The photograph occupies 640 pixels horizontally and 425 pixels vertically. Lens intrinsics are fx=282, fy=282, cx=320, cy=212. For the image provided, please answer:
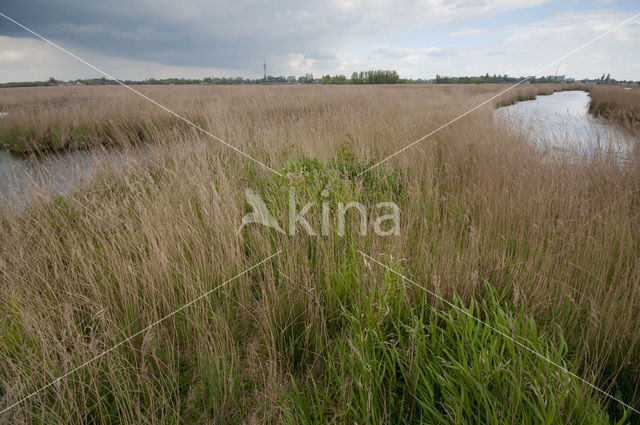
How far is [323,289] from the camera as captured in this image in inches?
83.4

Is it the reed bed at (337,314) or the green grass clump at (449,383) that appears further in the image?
the reed bed at (337,314)

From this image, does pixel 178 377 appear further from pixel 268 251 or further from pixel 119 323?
pixel 268 251

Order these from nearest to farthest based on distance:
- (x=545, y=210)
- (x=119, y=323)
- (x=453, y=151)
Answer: (x=119, y=323) → (x=545, y=210) → (x=453, y=151)

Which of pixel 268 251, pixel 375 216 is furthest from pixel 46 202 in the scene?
pixel 375 216

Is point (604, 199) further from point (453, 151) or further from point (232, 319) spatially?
point (232, 319)

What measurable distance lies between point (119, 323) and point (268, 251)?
1148 millimetres

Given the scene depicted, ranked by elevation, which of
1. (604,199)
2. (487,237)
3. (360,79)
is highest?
(360,79)

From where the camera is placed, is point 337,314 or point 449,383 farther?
point 337,314

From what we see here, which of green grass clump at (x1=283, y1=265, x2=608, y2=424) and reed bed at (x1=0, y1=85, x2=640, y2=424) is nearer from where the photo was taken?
green grass clump at (x1=283, y1=265, x2=608, y2=424)

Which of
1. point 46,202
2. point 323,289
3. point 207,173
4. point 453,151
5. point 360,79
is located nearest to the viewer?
point 323,289

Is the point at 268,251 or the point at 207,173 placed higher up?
the point at 207,173

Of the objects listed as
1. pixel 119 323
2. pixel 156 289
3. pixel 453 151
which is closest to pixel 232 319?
pixel 156 289

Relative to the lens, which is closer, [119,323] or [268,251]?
[119,323]

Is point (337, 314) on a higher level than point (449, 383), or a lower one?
lower
